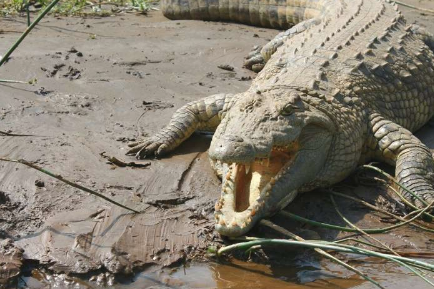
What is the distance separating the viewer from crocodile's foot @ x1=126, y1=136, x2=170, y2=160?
5.62 metres

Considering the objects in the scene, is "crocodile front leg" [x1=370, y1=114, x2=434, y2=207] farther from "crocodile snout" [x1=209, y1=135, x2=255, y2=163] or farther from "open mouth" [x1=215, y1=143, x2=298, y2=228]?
"crocodile snout" [x1=209, y1=135, x2=255, y2=163]

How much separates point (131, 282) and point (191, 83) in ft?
10.4

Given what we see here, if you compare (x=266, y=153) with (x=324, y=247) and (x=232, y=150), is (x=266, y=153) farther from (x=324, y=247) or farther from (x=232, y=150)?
(x=324, y=247)

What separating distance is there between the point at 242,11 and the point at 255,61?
168cm

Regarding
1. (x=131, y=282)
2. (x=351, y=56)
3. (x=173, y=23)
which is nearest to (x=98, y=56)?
(x=173, y=23)

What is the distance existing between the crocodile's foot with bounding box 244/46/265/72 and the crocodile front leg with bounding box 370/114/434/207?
2160 millimetres

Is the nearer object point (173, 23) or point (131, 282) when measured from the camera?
point (131, 282)

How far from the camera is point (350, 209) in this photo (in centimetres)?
509

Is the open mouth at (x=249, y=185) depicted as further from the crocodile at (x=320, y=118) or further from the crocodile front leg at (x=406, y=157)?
the crocodile front leg at (x=406, y=157)

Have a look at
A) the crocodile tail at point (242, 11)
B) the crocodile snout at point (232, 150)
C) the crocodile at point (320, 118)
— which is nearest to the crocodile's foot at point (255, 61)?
the crocodile at point (320, 118)

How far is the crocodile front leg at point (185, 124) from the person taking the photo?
5.68 metres

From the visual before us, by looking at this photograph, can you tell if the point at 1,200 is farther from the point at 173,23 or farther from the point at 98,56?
the point at 173,23

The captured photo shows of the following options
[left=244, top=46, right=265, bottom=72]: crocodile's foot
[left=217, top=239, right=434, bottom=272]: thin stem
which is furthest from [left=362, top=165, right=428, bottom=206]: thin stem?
[left=244, top=46, right=265, bottom=72]: crocodile's foot

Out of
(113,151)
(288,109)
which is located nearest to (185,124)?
(113,151)
